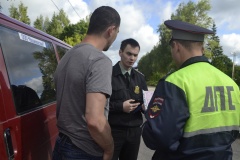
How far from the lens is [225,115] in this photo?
178 centimetres

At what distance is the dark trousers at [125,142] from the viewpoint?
120 inches

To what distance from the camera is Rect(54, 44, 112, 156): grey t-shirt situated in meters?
1.80

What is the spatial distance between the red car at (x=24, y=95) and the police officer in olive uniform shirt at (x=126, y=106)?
27.4 inches

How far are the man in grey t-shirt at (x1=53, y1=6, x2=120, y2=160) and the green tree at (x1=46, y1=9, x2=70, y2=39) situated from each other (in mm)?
36231

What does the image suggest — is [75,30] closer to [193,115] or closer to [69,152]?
[69,152]

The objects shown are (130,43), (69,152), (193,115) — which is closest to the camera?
(193,115)

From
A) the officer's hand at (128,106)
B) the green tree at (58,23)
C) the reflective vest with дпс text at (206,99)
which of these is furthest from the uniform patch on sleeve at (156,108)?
the green tree at (58,23)

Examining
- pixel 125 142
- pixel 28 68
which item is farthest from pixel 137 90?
pixel 28 68

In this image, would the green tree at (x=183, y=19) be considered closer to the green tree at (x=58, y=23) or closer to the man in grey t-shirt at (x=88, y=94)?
the green tree at (x=58, y=23)

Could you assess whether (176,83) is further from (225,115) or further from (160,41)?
(160,41)

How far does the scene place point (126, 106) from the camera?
118 inches

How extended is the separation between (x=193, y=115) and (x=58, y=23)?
3815 centimetres

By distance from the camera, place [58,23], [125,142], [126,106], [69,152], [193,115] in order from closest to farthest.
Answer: [193,115]
[69,152]
[126,106]
[125,142]
[58,23]

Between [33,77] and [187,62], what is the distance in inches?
57.0
